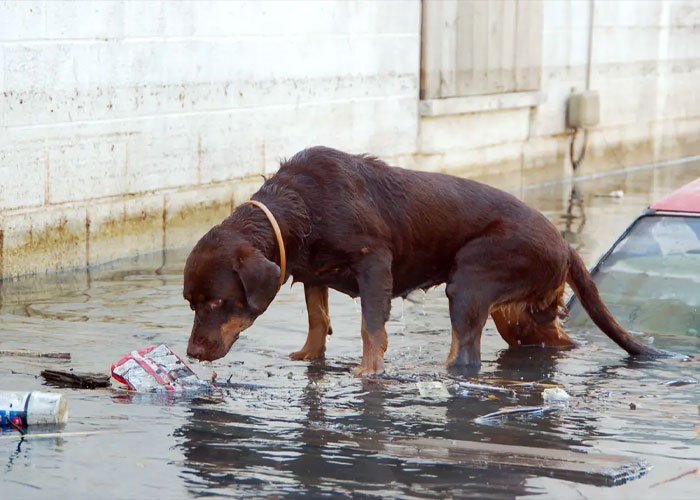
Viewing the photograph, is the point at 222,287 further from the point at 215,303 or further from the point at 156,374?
the point at 156,374

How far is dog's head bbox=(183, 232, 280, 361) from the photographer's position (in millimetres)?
6543

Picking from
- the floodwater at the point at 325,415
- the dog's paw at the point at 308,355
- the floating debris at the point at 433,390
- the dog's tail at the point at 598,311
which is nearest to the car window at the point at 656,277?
the floodwater at the point at 325,415

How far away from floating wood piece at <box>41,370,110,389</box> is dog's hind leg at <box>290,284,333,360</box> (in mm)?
1371

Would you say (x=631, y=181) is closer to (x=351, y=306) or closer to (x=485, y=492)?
(x=351, y=306)

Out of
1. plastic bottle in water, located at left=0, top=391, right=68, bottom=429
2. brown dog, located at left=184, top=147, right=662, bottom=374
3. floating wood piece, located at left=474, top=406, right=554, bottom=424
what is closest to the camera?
plastic bottle in water, located at left=0, top=391, right=68, bottom=429

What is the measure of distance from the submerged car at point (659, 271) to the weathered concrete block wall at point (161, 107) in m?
4.69

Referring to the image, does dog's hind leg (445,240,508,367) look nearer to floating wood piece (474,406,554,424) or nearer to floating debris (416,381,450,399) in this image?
floating debris (416,381,450,399)

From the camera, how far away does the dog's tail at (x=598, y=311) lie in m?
7.50

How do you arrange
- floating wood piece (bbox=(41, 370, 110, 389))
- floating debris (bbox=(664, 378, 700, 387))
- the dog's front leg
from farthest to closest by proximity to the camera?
1. the dog's front leg
2. floating debris (bbox=(664, 378, 700, 387))
3. floating wood piece (bbox=(41, 370, 110, 389))

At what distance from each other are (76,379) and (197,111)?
218 inches

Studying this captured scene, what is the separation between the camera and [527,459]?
5.31 m

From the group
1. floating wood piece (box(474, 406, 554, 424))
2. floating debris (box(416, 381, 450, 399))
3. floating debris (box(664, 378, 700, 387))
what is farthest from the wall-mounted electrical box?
floating wood piece (box(474, 406, 554, 424))

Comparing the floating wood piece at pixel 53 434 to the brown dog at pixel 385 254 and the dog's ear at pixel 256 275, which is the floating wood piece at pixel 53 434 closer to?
the brown dog at pixel 385 254

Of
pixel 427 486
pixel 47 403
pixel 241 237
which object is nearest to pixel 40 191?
pixel 241 237
